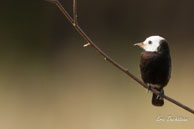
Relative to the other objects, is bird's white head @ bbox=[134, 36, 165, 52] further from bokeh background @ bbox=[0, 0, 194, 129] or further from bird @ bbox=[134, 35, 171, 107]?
bokeh background @ bbox=[0, 0, 194, 129]

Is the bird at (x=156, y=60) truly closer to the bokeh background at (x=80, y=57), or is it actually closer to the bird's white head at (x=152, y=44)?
the bird's white head at (x=152, y=44)

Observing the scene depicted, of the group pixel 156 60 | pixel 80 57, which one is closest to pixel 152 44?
pixel 156 60

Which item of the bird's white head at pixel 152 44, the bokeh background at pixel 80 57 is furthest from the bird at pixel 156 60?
the bokeh background at pixel 80 57

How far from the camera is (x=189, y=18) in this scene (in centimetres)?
568

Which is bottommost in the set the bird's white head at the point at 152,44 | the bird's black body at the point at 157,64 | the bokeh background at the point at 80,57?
the bokeh background at the point at 80,57

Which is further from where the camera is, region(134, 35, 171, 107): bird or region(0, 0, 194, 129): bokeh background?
region(0, 0, 194, 129): bokeh background

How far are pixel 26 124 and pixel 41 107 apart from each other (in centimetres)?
24

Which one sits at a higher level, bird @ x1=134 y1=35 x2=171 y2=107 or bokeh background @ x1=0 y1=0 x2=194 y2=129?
bird @ x1=134 y1=35 x2=171 y2=107

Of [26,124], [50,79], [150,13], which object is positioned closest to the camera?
[26,124]

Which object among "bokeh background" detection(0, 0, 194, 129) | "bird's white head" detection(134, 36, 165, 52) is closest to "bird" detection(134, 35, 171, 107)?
"bird's white head" detection(134, 36, 165, 52)

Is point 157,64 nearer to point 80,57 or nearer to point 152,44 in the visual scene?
point 152,44

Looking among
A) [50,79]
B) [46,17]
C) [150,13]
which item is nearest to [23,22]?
[46,17]

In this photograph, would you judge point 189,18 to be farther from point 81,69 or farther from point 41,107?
point 41,107

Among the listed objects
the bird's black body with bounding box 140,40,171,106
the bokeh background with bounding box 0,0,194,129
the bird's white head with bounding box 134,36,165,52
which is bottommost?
the bokeh background with bounding box 0,0,194,129
